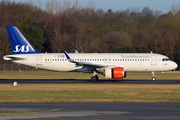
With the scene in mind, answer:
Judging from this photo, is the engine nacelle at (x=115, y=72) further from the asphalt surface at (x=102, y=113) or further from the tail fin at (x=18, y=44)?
the asphalt surface at (x=102, y=113)

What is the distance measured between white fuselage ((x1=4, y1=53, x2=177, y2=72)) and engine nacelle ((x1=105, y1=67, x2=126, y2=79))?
1.94 metres

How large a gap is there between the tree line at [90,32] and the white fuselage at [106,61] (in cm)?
3789

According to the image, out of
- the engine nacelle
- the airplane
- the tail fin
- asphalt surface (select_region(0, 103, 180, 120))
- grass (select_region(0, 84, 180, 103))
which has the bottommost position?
asphalt surface (select_region(0, 103, 180, 120))

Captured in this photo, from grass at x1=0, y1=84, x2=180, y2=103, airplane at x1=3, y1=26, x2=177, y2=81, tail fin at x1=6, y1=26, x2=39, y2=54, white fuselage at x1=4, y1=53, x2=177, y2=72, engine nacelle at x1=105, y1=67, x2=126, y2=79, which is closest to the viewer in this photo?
grass at x1=0, y1=84, x2=180, y2=103

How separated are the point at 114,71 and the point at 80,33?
62704 millimetres

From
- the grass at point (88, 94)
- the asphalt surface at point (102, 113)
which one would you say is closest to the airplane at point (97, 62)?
the grass at point (88, 94)

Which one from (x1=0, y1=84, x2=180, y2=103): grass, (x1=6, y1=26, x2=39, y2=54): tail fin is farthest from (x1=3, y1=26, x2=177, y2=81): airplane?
(x1=0, y1=84, x2=180, y2=103): grass

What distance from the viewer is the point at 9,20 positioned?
348 ft

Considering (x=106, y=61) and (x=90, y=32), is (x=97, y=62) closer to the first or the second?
(x=106, y=61)

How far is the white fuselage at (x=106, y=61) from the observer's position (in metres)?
40.8

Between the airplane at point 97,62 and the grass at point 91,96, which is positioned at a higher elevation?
the airplane at point 97,62

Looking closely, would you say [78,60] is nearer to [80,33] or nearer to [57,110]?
[57,110]

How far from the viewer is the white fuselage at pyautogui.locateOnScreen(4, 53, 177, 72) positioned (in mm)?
40844

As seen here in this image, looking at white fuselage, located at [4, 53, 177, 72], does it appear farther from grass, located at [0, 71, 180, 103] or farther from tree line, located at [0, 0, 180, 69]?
tree line, located at [0, 0, 180, 69]
